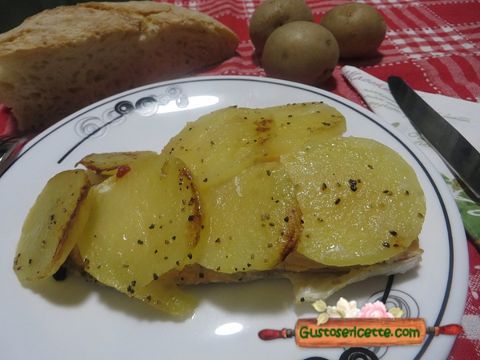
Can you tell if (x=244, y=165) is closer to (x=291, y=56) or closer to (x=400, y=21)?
(x=291, y=56)

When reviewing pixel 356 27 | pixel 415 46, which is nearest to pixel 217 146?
pixel 356 27

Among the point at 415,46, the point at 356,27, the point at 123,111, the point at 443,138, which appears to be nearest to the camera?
the point at 443,138

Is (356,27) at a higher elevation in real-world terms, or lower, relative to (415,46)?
higher

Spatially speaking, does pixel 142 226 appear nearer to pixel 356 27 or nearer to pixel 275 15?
pixel 275 15

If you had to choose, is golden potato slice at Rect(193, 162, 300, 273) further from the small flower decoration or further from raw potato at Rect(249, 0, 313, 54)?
raw potato at Rect(249, 0, 313, 54)

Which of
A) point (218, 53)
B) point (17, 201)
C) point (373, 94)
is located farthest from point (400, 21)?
point (17, 201)

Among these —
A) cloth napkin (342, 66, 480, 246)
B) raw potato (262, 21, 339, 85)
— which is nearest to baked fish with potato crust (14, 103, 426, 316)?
cloth napkin (342, 66, 480, 246)

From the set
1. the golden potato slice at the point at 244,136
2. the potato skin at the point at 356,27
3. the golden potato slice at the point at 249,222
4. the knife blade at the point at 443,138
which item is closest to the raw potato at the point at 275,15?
the potato skin at the point at 356,27

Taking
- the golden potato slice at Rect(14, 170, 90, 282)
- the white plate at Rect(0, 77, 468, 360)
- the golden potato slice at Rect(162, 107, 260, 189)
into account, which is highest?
the golden potato slice at Rect(162, 107, 260, 189)
